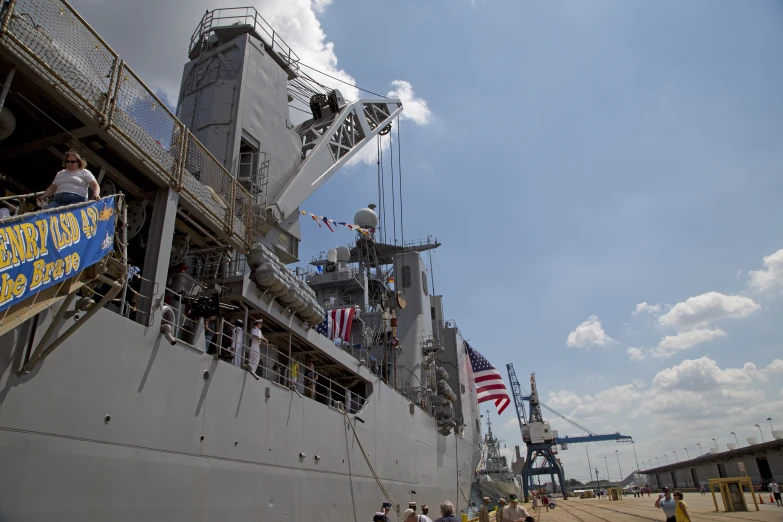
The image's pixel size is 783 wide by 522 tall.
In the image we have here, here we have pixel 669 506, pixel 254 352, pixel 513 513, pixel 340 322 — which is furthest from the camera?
pixel 340 322

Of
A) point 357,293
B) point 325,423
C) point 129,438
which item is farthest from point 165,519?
point 357,293

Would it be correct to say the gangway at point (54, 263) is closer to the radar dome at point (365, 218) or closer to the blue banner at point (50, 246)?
the blue banner at point (50, 246)

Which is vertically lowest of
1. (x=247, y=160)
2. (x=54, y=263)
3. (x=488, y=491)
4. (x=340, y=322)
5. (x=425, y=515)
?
(x=488, y=491)

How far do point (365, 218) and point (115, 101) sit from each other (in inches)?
785

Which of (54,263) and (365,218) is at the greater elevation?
(365,218)

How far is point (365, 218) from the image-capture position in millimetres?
26078

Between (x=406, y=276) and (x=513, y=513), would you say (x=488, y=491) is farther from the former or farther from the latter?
(x=513, y=513)

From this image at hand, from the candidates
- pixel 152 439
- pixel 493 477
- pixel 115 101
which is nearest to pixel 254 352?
pixel 152 439

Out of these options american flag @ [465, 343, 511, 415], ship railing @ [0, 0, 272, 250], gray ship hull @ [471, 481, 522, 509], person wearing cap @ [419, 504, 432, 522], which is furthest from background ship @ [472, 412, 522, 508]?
ship railing @ [0, 0, 272, 250]

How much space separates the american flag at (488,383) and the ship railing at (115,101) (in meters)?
18.2

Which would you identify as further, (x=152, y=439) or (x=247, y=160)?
(x=247, y=160)

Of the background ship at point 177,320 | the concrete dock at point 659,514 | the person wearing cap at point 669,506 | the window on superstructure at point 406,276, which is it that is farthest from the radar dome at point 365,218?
the person wearing cap at point 669,506

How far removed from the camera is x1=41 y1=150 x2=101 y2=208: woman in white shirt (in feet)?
15.2

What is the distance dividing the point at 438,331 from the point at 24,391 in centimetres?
2108
